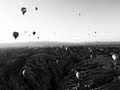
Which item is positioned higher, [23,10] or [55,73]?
[23,10]

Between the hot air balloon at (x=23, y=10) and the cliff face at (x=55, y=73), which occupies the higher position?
the hot air balloon at (x=23, y=10)

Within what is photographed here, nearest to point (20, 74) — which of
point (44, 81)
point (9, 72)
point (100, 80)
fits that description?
point (9, 72)

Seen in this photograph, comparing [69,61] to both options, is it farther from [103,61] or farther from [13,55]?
[13,55]

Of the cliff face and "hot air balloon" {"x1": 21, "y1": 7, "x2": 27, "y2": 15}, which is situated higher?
"hot air balloon" {"x1": 21, "y1": 7, "x2": 27, "y2": 15}

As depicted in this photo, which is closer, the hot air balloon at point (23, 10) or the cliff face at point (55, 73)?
the cliff face at point (55, 73)

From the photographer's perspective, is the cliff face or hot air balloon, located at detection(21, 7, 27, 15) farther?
hot air balloon, located at detection(21, 7, 27, 15)

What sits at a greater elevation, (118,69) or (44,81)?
(118,69)

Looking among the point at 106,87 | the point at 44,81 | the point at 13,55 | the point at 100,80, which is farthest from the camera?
the point at 13,55

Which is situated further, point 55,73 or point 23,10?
point 23,10
